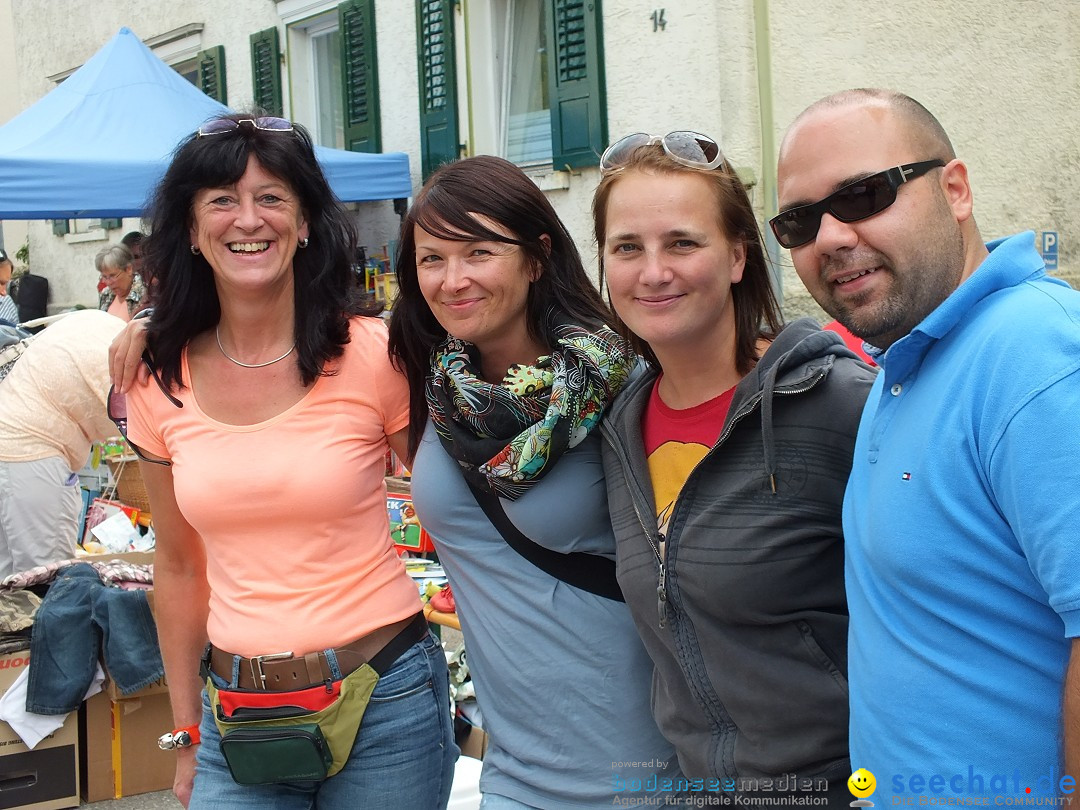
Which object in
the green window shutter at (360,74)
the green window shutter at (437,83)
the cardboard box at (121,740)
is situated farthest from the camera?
the green window shutter at (360,74)

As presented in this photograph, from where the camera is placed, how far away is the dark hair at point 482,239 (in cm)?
204

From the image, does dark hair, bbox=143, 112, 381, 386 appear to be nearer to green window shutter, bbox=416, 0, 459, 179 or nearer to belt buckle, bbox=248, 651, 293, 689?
belt buckle, bbox=248, 651, 293, 689

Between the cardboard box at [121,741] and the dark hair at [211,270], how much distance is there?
2291 mm

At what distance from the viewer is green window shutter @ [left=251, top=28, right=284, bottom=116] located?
10.2m

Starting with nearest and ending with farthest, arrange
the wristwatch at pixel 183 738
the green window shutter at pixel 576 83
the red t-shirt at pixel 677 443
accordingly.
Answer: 1. the red t-shirt at pixel 677 443
2. the wristwatch at pixel 183 738
3. the green window shutter at pixel 576 83

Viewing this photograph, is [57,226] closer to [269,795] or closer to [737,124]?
[737,124]

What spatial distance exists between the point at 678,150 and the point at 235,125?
3.23 feet

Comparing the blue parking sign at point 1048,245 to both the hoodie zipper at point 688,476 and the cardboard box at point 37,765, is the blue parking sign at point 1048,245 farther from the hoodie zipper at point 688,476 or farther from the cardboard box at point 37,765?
the cardboard box at point 37,765

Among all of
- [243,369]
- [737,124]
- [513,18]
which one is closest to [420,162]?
[513,18]

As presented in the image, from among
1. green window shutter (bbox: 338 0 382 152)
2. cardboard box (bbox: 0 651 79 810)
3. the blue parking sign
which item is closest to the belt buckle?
cardboard box (bbox: 0 651 79 810)

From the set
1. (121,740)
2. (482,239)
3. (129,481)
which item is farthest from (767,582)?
(129,481)

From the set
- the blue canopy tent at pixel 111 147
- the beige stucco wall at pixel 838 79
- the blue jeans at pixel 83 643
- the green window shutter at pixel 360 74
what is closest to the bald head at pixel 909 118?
the blue jeans at pixel 83 643

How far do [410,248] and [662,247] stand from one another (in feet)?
2.00

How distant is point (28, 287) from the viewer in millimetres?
13555
